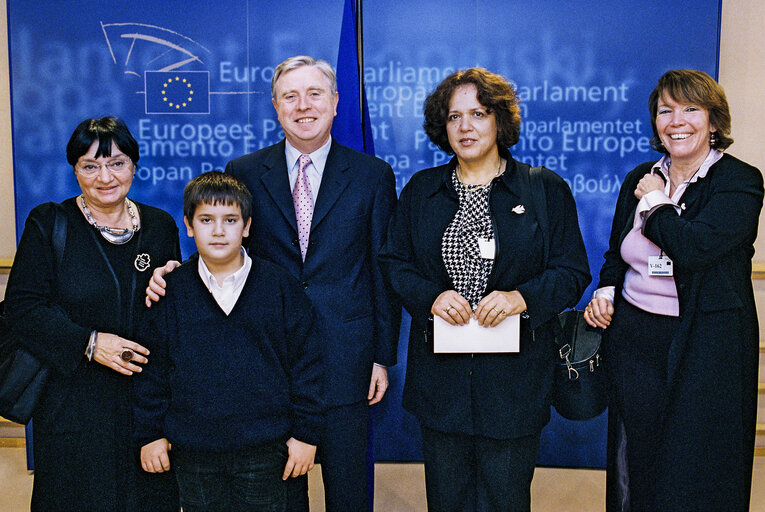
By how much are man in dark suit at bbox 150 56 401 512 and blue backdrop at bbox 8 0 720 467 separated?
117cm

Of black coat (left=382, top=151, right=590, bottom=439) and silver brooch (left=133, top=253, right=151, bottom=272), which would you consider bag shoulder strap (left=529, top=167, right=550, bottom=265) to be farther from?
silver brooch (left=133, top=253, right=151, bottom=272)

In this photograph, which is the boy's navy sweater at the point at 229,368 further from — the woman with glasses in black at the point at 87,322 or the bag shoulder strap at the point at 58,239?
the bag shoulder strap at the point at 58,239

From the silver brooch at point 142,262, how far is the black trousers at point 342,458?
2.74ft

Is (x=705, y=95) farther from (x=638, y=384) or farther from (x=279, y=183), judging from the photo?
(x=279, y=183)

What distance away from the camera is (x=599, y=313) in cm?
230

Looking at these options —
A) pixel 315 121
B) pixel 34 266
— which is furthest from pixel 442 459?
pixel 34 266

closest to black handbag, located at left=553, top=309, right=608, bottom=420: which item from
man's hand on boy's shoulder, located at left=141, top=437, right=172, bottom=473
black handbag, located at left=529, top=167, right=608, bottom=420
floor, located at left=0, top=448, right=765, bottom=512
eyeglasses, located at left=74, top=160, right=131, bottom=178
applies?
black handbag, located at left=529, top=167, right=608, bottom=420

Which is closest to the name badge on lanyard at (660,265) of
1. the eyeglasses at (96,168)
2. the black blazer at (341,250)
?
the black blazer at (341,250)

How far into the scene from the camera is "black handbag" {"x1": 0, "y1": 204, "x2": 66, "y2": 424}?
2.12 metres

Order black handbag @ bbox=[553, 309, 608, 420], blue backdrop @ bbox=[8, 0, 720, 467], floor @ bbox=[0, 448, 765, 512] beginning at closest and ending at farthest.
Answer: black handbag @ bbox=[553, 309, 608, 420] → floor @ bbox=[0, 448, 765, 512] → blue backdrop @ bbox=[8, 0, 720, 467]

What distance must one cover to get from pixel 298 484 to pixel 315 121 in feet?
4.25

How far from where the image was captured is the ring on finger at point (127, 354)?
2.08 meters

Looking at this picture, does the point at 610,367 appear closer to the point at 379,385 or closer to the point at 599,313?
the point at 599,313

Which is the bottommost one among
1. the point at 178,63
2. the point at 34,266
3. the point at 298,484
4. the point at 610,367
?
the point at 298,484
